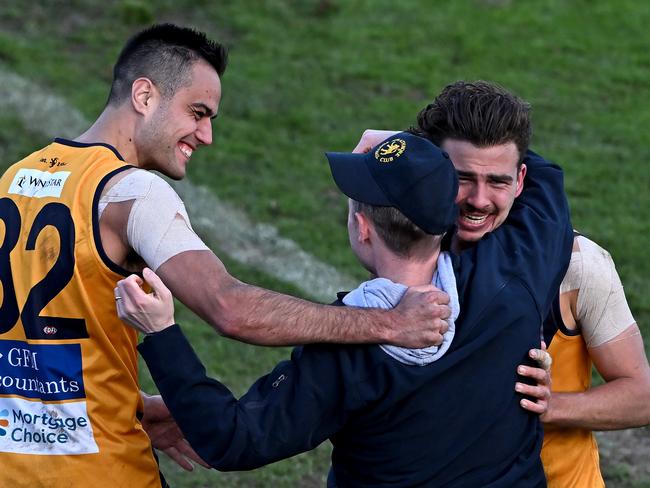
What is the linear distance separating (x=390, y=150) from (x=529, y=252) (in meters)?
0.48

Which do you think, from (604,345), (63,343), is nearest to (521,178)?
(604,345)

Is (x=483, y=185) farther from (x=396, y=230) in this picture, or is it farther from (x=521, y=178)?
(x=396, y=230)

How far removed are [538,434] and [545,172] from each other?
835mm

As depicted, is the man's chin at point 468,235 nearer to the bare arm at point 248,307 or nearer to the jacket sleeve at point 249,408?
the bare arm at point 248,307

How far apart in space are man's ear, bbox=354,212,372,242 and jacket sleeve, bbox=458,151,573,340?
28 cm

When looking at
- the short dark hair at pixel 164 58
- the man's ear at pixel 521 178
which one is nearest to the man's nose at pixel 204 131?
the short dark hair at pixel 164 58

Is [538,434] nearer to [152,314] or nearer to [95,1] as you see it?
[152,314]

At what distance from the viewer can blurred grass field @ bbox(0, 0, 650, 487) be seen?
355 inches

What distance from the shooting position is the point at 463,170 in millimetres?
3684

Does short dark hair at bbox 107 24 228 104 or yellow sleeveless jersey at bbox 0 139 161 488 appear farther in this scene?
short dark hair at bbox 107 24 228 104

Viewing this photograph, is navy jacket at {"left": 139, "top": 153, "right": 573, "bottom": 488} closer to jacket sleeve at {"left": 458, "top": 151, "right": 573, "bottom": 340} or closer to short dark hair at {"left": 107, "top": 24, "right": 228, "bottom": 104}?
jacket sleeve at {"left": 458, "top": 151, "right": 573, "bottom": 340}

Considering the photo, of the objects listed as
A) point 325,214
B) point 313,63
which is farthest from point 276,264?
point 313,63

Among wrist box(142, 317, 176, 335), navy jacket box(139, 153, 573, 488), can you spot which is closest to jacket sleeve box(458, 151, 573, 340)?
navy jacket box(139, 153, 573, 488)

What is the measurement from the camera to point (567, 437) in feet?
11.9
